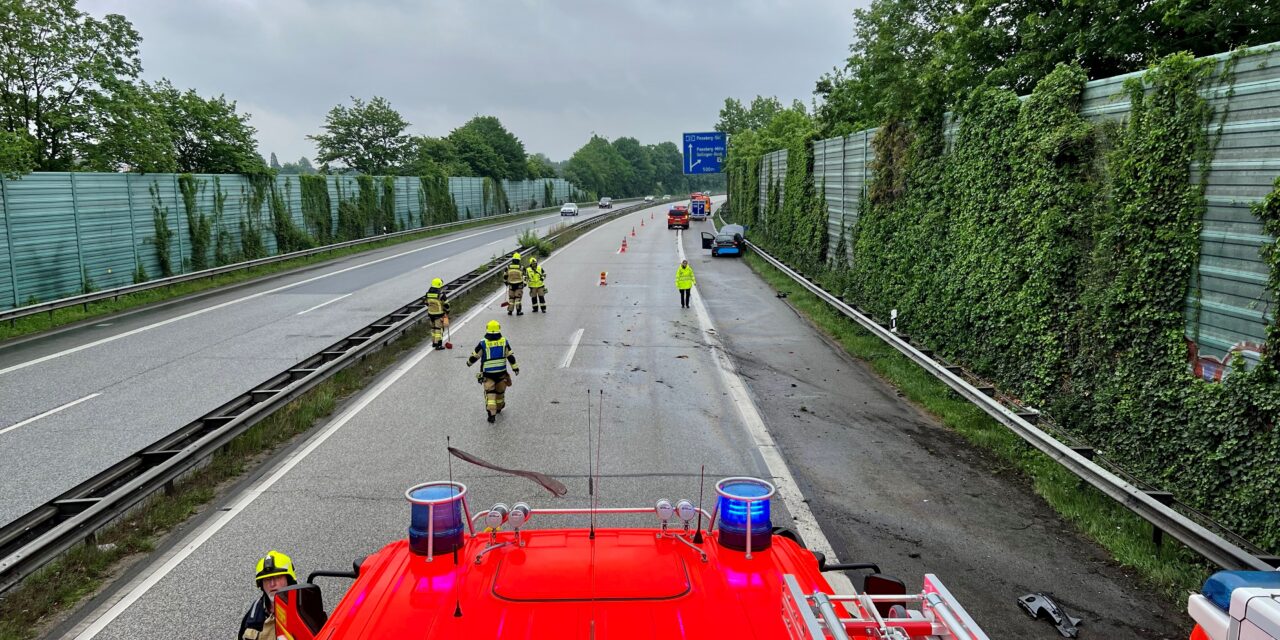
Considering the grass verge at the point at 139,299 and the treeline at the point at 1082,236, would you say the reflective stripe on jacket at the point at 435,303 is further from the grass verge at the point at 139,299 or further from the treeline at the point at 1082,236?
the grass verge at the point at 139,299

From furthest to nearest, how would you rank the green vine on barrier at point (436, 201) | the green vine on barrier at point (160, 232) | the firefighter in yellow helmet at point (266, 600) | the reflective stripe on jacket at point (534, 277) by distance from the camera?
the green vine on barrier at point (436, 201) < the green vine on barrier at point (160, 232) < the reflective stripe on jacket at point (534, 277) < the firefighter in yellow helmet at point (266, 600)

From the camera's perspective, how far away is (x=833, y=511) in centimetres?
766

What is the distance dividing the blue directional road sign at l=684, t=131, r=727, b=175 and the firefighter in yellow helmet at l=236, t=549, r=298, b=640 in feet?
186

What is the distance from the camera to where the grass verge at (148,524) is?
5824mm

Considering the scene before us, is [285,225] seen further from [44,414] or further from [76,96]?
[44,414]

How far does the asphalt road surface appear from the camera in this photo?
608 centimetres

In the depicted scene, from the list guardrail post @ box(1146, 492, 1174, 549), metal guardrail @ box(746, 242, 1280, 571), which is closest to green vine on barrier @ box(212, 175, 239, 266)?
metal guardrail @ box(746, 242, 1280, 571)

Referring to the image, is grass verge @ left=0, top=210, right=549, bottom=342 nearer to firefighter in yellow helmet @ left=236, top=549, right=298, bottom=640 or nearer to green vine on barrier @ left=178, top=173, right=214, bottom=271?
green vine on barrier @ left=178, top=173, right=214, bottom=271

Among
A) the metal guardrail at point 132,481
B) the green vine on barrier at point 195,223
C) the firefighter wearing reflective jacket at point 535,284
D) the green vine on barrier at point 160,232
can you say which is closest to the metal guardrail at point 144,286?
the green vine on barrier at point 160,232

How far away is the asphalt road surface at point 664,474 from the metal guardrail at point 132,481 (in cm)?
58

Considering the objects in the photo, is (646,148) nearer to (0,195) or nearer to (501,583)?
(0,195)

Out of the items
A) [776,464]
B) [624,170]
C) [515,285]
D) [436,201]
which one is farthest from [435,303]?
[624,170]

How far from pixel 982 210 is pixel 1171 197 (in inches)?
167

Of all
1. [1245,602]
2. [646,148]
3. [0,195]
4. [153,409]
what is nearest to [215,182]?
[0,195]
